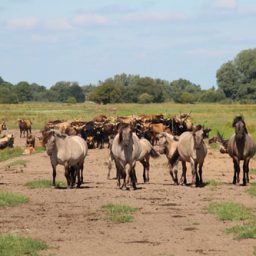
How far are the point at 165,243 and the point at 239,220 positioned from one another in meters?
2.72

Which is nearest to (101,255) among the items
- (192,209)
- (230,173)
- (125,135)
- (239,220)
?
(239,220)

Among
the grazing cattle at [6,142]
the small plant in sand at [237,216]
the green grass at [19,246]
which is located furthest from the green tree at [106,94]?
the green grass at [19,246]

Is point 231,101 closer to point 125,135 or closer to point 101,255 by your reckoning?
point 125,135

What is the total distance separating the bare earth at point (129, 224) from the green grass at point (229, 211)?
0.22 m

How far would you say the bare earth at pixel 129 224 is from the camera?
11.6m

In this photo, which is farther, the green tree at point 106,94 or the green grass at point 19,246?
the green tree at point 106,94

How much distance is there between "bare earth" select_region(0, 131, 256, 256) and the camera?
11.6 metres

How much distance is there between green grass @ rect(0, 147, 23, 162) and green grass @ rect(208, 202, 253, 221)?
775 inches

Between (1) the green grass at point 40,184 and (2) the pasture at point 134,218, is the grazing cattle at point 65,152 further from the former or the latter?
(2) the pasture at point 134,218

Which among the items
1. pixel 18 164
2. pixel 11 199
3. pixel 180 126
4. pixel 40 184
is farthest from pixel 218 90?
pixel 11 199

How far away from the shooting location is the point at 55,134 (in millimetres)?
20938

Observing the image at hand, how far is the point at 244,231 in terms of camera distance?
12.6m

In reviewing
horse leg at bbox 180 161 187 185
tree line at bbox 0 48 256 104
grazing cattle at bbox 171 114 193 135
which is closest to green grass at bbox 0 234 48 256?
horse leg at bbox 180 161 187 185

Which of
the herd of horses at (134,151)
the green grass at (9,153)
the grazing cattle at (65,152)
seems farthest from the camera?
the green grass at (9,153)
